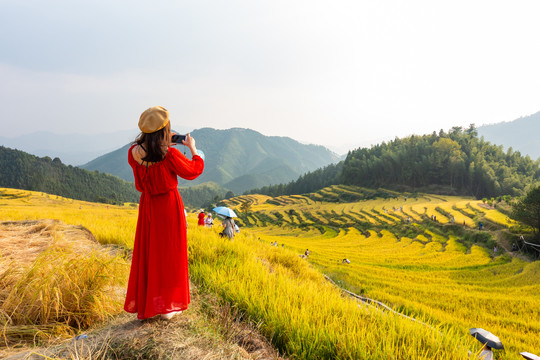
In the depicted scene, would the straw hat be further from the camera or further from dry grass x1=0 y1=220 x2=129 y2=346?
dry grass x1=0 y1=220 x2=129 y2=346

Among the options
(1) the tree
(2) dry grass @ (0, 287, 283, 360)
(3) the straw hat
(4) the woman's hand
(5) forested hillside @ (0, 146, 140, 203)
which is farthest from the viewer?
(5) forested hillside @ (0, 146, 140, 203)

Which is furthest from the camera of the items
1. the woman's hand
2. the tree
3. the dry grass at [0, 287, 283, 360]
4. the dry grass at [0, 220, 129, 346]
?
the tree

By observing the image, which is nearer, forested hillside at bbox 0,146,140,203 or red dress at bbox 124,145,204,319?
red dress at bbox 124,145,204,319

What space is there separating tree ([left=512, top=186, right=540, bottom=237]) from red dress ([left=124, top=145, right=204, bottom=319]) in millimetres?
33052

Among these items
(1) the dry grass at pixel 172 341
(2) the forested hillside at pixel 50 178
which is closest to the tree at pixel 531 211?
(1) the dry grass at pixel 172 341

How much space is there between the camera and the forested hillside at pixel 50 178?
120 metres

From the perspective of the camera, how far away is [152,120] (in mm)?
2445

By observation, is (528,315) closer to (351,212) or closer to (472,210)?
(472,210)

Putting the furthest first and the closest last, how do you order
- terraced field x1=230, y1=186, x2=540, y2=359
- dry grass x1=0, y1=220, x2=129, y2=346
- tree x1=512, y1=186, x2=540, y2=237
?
tree x1=512, y1=186, x2=540, y2=237 < terraced field x1=230, y1=186, x2=540, y2=359 < dry grass x1=0, y1=220, x2=129, y2=346

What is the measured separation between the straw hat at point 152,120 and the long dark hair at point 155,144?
0.22 ft

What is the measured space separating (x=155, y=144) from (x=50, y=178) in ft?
528

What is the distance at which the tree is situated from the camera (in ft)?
77.6

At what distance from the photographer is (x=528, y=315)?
24.8 feet

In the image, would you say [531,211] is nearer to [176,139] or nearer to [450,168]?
[176,139]
